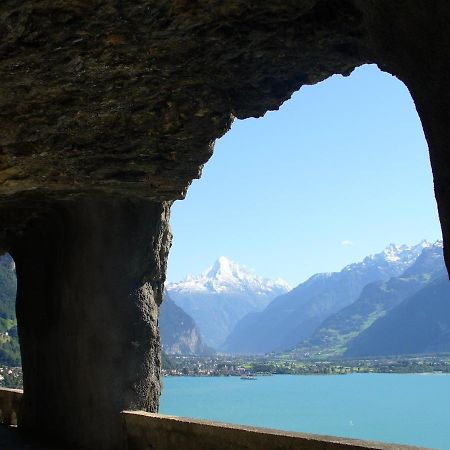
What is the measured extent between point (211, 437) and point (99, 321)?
116 inches

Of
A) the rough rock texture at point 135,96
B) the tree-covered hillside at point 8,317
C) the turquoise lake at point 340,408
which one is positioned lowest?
the turquoise lake at point 340,408

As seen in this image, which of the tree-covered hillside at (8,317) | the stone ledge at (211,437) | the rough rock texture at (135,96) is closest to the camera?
the rough rock texture at (135,96)

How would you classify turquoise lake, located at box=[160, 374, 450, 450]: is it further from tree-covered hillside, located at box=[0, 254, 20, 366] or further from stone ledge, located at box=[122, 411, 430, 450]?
stone ledge, located at box=[122, 411, 430, 450]

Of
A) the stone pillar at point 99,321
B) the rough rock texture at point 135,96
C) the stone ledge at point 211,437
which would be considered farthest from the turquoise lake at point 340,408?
the stone ledge at point 211,437

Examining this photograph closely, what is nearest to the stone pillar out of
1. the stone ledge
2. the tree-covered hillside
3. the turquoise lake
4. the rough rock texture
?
the rough rock texture

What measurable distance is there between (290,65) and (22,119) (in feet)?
8.49

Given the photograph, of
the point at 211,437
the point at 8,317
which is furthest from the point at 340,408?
the point at 211,437

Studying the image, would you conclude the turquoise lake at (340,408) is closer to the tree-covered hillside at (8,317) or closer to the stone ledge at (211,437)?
the tree-covered hillside at (8,317)

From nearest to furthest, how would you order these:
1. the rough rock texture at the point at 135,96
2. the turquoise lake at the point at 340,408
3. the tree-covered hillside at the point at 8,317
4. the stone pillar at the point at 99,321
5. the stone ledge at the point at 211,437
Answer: the rough rock texture at the point at 135,96, the stone ledge at the point at 211,437, the stone pillar at the point at 99,321, the turquoise lake at the point at 340,408, the tree-covered hillside at the point at 8,317

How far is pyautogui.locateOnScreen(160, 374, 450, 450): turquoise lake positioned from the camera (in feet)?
254

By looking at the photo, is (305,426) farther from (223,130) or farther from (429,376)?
(429,376)

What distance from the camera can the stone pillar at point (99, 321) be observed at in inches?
359

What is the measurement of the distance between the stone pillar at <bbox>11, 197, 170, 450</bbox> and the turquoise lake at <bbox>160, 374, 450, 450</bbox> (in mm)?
43196

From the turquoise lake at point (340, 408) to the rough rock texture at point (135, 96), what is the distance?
43761 mm
